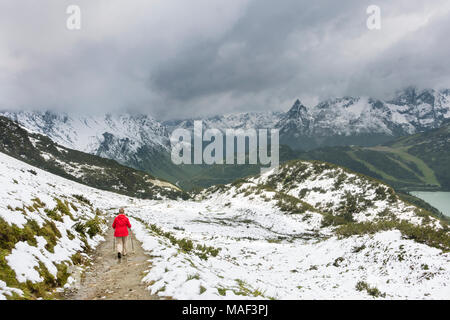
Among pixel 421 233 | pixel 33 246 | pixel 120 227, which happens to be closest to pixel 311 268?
pixel 421 233

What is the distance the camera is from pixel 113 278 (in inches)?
396

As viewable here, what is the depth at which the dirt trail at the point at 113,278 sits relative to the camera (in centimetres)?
824

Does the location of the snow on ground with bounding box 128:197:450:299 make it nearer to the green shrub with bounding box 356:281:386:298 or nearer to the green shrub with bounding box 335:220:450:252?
the green shrub with bounding box 356:281:386:298

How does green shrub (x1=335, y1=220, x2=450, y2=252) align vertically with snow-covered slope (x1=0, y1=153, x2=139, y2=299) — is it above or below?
below

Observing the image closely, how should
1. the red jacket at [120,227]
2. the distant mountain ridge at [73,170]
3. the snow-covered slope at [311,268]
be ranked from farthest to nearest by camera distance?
the distant mountain ridge at [73,170] < the red jacket at [120,227] < the snow-covered slope at [311,268]

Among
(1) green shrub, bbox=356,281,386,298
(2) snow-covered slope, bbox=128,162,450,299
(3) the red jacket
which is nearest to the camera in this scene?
(2) snow-covered slope, bbox=128,162,450,299

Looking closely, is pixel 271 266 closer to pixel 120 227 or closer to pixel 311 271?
pixel 311 271

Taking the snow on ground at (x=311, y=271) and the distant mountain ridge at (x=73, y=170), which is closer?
the snow on ground at (x=311, y=271)

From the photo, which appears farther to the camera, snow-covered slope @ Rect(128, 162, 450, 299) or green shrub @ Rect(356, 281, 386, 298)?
green shrub @ Rect(356, 281, 386, 298)

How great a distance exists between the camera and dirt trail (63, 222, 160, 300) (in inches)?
324

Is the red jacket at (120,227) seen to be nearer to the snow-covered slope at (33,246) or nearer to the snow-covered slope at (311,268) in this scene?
the snow-covered slope at (33,246)

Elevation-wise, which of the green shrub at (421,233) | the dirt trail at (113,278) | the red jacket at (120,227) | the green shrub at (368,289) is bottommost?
the green shrub at (368,289)

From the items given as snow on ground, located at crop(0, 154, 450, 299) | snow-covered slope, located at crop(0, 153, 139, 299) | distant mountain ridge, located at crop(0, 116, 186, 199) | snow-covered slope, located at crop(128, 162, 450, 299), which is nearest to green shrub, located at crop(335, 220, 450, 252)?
snow-covered slope, located at crop(128, 162, 450, 299)

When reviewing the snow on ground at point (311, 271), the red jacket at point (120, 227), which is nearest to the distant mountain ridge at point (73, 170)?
the snow on ground at point (311, 271)
